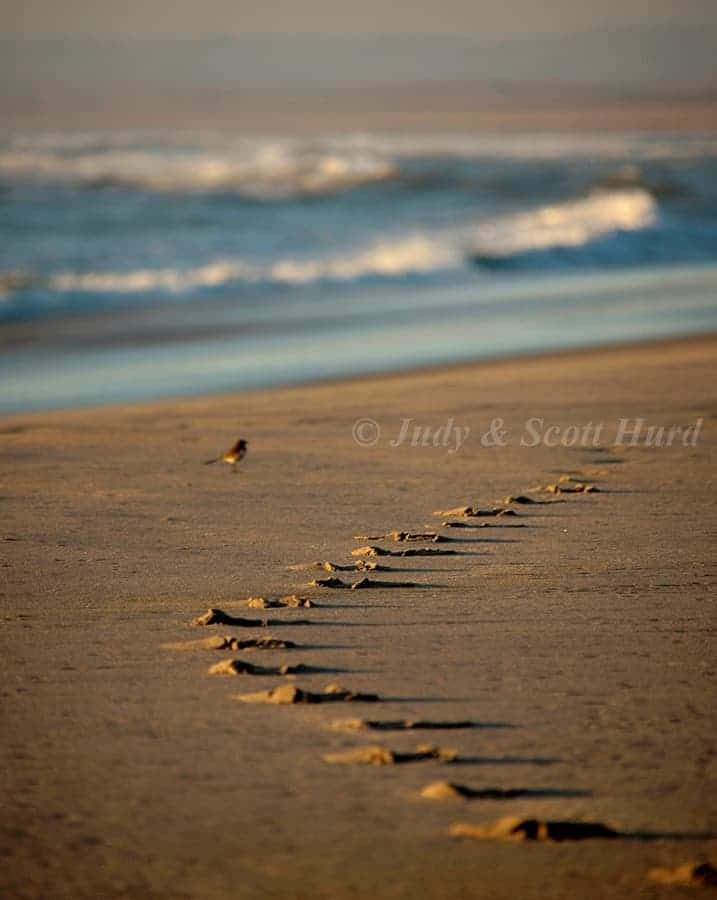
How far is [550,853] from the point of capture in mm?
3234

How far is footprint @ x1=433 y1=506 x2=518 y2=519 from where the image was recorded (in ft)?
21.8

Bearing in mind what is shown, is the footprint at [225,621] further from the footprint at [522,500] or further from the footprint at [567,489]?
the footprint at [567,489]

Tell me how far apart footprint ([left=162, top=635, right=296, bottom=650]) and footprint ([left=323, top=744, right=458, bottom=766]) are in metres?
0.90

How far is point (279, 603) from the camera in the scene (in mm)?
5125

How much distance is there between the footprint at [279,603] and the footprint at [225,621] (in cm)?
18

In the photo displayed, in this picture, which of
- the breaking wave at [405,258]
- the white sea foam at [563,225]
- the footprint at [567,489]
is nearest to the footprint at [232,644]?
the footprint at [567,489]

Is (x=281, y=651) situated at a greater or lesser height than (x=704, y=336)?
lesser

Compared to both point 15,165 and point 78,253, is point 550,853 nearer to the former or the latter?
point 78,253

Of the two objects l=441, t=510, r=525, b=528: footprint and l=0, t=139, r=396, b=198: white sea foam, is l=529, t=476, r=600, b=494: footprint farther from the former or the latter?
l=0, t=139, r=396, b=198: white sea foam

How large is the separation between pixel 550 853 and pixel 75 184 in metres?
37.8

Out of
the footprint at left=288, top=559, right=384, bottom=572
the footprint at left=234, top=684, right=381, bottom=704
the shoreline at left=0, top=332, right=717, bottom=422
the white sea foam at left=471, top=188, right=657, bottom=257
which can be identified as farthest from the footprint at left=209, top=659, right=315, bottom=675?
the white sea foam at left=471, top=188, right=657, bottom=257

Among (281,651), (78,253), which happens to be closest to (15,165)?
(78,253)

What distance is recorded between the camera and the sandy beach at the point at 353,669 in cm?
325

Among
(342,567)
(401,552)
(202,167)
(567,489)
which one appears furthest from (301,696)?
(202,167)
